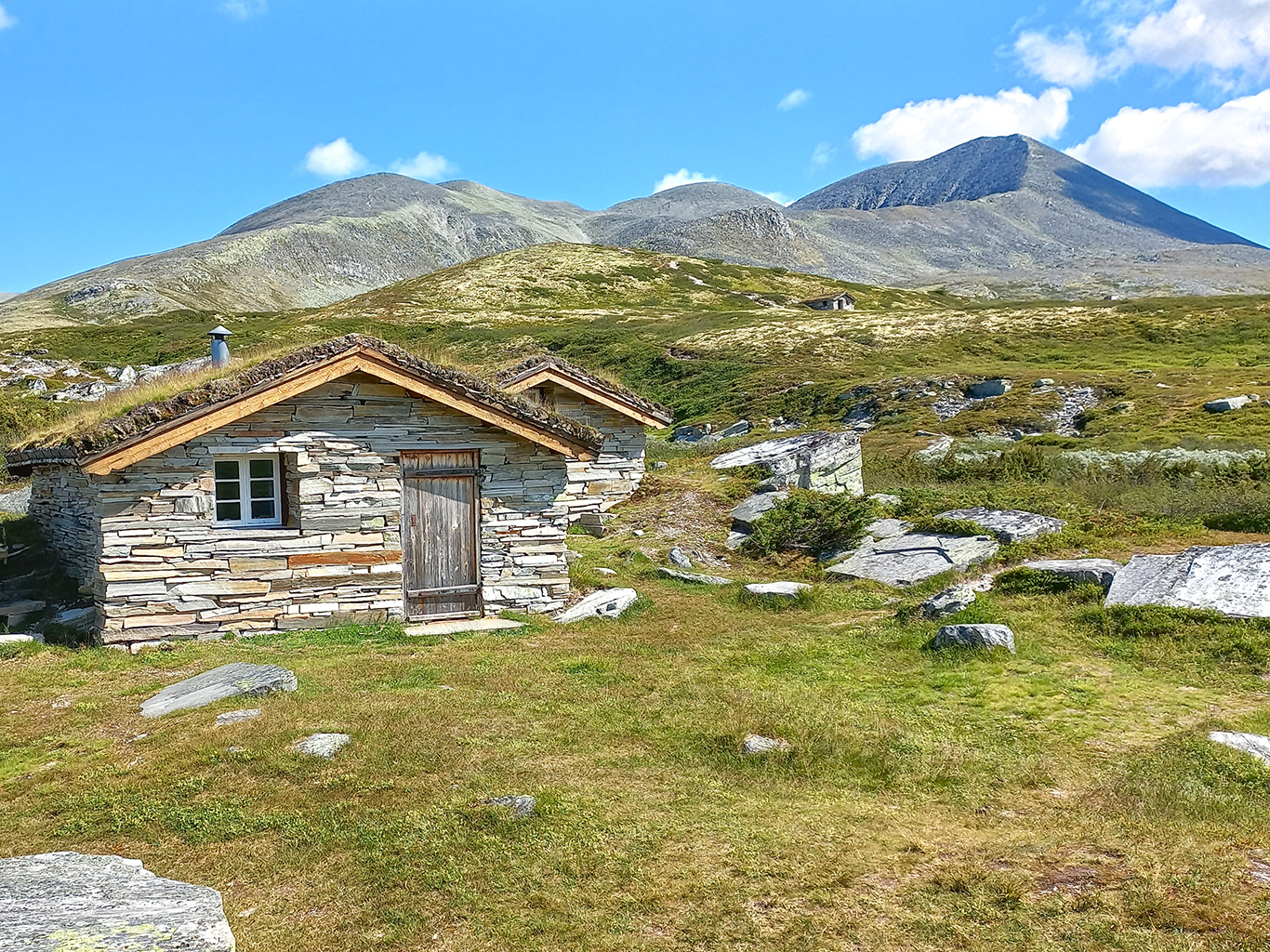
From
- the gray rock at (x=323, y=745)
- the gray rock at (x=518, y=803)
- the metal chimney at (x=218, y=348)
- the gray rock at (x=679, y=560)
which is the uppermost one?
the metal chimney at (x=218, y=348)

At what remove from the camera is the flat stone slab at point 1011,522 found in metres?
16.3

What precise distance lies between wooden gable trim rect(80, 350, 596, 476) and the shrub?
6546 millimetres

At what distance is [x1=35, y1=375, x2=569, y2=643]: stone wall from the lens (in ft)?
41.0

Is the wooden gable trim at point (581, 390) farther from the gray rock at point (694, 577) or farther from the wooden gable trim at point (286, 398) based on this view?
the wooden gable trim at point (286, 398)

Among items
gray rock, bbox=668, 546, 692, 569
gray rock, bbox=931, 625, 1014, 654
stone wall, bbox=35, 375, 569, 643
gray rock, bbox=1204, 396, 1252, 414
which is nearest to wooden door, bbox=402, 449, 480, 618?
stone wall, bbox=35, 375, 569, 643

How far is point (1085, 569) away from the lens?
13.3 meters

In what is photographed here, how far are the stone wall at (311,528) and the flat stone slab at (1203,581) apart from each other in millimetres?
8654

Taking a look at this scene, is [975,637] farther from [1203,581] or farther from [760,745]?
[760,745]

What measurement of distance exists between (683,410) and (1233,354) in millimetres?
29358

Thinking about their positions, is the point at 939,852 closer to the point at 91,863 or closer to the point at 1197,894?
the point at 1197,894

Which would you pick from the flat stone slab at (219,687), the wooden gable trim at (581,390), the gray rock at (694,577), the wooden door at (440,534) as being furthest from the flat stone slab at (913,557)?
the flat stone slab at (219,687)

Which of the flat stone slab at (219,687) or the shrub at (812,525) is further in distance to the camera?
the shrub at (812,525)

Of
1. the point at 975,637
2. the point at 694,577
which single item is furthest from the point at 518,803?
the point at 694,577

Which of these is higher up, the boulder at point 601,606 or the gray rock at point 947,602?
the gray rock at point 947,602
